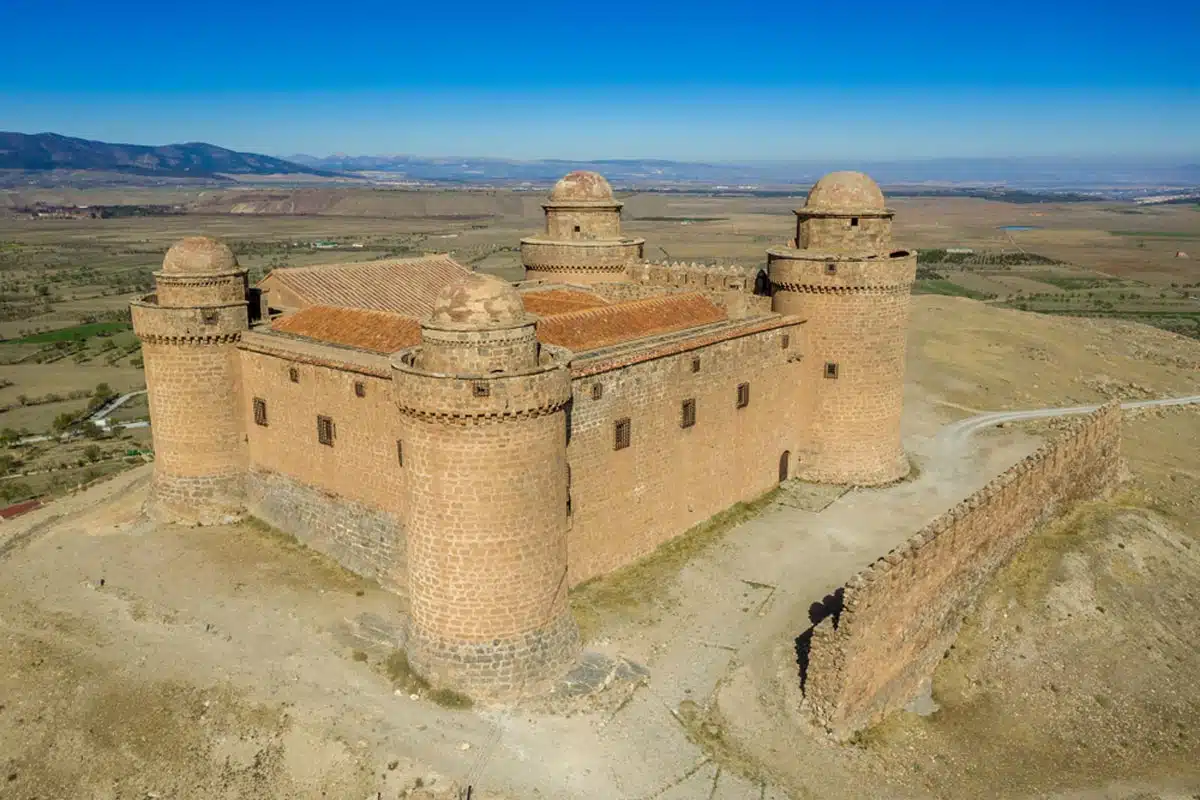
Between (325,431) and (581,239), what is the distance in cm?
1157

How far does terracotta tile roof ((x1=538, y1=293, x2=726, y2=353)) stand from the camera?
22312 millimetres

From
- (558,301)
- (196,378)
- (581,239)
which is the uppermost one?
(581,239)

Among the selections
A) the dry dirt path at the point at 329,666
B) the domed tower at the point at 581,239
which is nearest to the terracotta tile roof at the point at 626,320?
the domed tower at the point at 581,239

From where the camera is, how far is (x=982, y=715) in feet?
59.8

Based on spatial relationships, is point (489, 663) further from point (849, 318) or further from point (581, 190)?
point (581, 190)

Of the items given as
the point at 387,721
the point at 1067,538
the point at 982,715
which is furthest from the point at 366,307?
the point at 1067,538

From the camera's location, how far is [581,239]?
98.3ft

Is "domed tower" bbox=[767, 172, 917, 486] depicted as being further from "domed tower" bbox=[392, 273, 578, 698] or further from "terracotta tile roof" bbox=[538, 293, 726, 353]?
"domed tower" bbox=[392, 273, 578, 698]

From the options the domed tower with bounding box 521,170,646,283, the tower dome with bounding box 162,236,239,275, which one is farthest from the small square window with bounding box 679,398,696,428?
the tower dome with bounding box 162,236,239,275

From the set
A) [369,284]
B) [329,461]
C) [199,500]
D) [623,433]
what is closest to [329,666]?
[329,461]

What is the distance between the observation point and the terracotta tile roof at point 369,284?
85.9ft

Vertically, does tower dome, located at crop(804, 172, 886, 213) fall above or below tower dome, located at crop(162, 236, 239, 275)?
above

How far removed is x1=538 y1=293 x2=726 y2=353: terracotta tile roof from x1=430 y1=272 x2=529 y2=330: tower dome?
5.14m

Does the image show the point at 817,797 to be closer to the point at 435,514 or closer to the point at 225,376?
the point at 435,514
